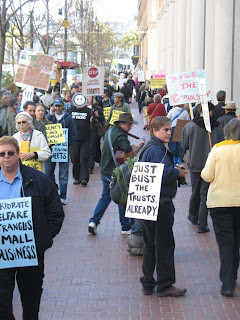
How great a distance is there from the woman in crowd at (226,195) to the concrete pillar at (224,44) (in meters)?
12.5

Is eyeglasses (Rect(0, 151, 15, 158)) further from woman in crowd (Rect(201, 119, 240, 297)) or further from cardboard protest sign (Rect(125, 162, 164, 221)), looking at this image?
woman in crowd (Rect(201, 119, 240, 297))

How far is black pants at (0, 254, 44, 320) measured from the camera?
5.08m

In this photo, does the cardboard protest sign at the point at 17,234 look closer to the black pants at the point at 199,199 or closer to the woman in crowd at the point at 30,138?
the woman in crowd at the point at 30,138

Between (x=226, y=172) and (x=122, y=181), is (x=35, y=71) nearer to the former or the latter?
(x=122, y=181)

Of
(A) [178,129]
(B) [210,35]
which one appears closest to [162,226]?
→ (A) [178,129]

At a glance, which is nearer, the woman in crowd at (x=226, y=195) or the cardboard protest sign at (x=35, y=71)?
the woman in crowd at (x=226, y=195)

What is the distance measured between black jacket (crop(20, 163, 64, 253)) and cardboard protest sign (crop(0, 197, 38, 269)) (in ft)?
0.24

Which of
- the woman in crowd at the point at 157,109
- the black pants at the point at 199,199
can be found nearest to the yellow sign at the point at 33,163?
the black pants at the point at 199,199

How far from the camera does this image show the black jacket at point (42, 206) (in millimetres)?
5113

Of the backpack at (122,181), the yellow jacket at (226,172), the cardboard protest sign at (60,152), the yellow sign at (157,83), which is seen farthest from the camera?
the yellow sign at (157,83)

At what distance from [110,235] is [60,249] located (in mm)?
1048

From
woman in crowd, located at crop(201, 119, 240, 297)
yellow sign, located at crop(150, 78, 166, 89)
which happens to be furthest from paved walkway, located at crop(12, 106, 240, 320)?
yellow sign, located at crop(150, 78, 166, 89)

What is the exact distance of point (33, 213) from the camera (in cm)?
511

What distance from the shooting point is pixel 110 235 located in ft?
32.6
